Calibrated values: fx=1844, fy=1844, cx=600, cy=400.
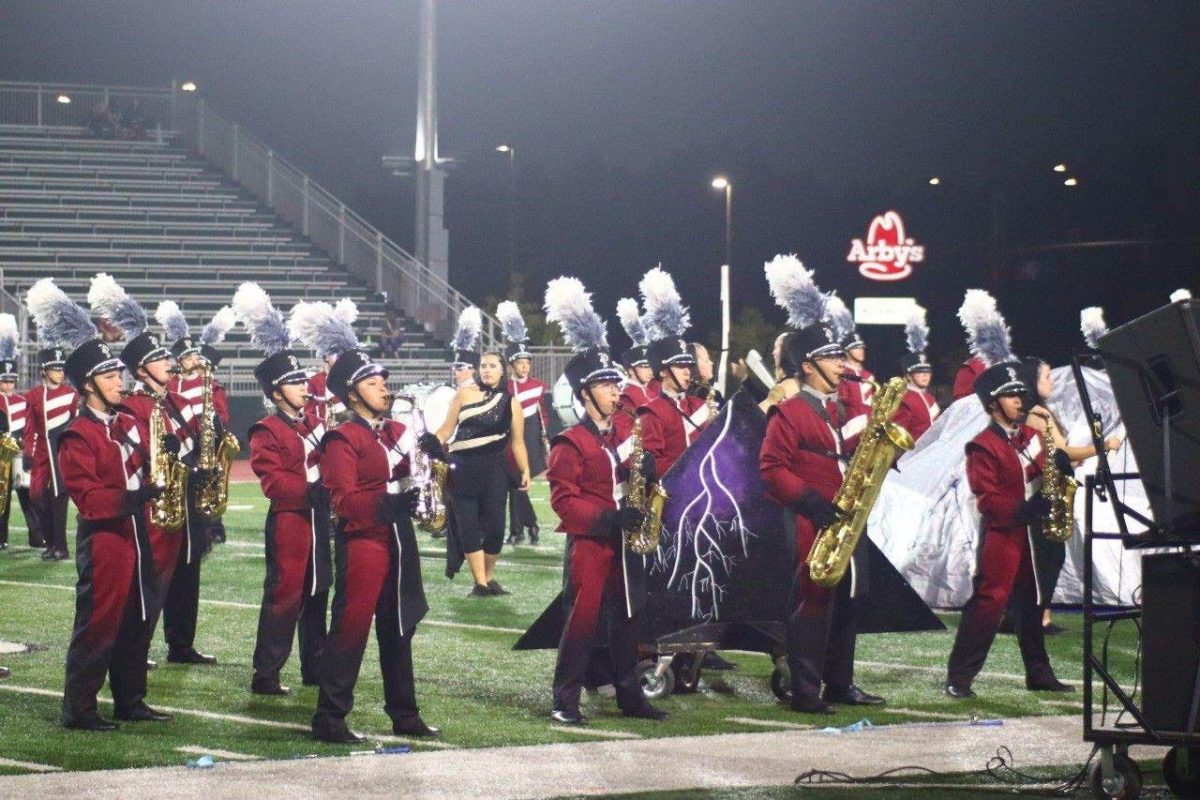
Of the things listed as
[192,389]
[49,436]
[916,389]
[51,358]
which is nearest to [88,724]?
[192,389]

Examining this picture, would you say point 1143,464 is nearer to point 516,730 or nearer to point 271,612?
point 516,730

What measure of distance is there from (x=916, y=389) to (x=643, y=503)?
7966 mm

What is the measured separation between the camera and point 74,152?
37.0m

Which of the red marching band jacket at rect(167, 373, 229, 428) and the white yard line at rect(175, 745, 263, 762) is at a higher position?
the red marching band jacket at rect(167, 373, 229, 428)

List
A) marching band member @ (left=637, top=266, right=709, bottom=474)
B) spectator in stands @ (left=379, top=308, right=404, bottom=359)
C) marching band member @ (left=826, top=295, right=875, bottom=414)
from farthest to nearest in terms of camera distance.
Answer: spectator in stands @ (left=379, top=308, right=404, bottom=359) → marching band member @ (left=826, top=295, right=875, bottom=414) → marching band member @ (left=637, top=266, right=709, bottom=474)

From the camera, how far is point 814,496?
833 cm

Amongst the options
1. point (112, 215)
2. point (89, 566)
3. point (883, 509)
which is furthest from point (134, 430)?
point (112, 215)

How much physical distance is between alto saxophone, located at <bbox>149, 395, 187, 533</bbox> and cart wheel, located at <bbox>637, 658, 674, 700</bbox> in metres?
2.29

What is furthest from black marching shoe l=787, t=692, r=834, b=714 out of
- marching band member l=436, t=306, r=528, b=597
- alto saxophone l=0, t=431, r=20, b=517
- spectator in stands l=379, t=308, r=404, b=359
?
spectator in stands l=379, t=308, r=404, b=359

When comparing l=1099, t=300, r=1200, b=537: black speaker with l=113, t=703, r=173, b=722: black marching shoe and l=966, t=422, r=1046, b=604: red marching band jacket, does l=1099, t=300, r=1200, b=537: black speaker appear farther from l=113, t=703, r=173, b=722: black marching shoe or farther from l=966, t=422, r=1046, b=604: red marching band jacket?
l=113, t=703, r=173, b=722: black marching shoe

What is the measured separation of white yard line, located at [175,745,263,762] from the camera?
720cm

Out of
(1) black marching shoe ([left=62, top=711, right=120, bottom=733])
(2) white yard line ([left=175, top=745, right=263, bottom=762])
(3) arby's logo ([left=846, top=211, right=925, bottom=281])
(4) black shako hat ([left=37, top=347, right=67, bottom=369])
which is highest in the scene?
(3) arby's logo ([left=846, top=211, right=925, bottom=281])

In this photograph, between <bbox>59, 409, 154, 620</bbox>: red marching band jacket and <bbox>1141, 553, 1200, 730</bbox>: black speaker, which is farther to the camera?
<bbox>59, 409, 154, 620</bbox>: red marching band jacket

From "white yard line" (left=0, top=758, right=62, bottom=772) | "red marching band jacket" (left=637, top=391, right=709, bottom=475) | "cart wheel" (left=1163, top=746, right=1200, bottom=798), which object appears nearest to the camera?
"cart wheel" (left=1163, top=746, right=1200, bottom=798)
